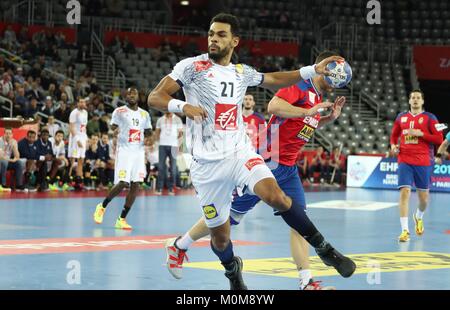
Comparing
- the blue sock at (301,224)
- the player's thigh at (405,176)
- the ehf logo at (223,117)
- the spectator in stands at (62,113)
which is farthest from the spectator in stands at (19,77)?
the blue sock at (301,224)

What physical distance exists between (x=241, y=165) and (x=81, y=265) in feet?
9.32

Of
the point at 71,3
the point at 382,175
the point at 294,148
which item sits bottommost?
the point at 382,175

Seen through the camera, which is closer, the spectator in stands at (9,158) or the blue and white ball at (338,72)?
the blue and white ball at (338,72)

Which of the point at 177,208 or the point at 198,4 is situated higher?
the point at 198,4

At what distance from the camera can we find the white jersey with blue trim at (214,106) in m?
7.99

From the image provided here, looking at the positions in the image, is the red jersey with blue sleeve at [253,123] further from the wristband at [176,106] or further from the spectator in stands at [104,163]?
the spectator in stands at [104,163]

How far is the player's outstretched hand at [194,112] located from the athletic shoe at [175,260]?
1.86 metres

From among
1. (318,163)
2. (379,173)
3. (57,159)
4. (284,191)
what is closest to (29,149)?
(57,159)

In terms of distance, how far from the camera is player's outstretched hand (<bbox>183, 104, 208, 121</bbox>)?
7527mm

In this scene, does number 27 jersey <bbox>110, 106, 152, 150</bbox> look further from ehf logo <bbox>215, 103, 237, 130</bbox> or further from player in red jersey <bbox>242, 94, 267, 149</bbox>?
ehf logo <bbox>215, 103, 237, 130</bbox>

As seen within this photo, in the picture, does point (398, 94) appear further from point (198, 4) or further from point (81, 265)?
point (81, 265)

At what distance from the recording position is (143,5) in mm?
37750
